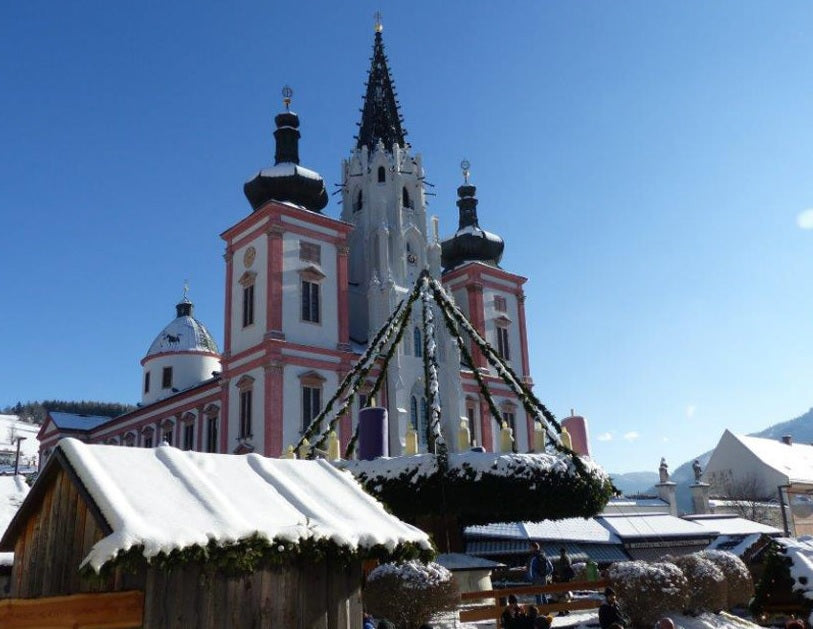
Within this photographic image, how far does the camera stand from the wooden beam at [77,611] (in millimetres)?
5168

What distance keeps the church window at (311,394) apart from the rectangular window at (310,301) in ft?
10.2

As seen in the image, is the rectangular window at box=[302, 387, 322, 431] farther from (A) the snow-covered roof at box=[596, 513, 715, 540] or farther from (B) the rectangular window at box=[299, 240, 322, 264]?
(A) the snow-covered roof at box=[596, 513, 715, 540]

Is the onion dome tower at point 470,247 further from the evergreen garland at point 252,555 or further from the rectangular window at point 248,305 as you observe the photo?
the evergreen garland at point 252,555

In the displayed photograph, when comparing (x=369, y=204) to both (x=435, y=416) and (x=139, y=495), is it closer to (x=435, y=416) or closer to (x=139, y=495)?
(x=435, y=416)

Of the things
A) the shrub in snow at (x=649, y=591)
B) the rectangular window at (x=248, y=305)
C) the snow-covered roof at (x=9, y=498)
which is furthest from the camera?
the rectangular window at (x=248, y=305)

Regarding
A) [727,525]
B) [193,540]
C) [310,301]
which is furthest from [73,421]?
[193,540]

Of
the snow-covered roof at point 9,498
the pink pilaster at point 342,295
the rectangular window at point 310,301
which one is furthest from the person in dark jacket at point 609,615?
the rectangular window at point 310,301

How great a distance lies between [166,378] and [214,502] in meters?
52.8

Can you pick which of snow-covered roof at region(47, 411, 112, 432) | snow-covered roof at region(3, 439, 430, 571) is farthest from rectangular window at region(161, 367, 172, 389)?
snow-covered roof at region(3, 439, 430, 571)

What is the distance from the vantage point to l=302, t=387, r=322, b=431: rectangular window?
121 feet

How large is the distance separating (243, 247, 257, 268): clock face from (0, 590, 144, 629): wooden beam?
3552cm

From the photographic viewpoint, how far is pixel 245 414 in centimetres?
3753

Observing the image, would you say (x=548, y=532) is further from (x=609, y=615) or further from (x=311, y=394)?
(x=609, y=615)

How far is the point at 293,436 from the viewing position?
3588 cm
